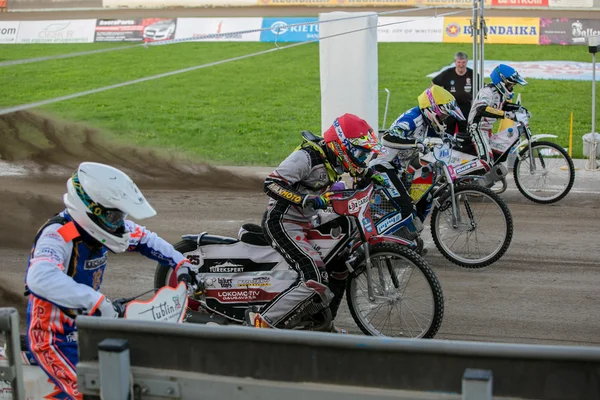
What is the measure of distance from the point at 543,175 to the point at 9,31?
23194 millimetres

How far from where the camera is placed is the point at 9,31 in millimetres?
30922

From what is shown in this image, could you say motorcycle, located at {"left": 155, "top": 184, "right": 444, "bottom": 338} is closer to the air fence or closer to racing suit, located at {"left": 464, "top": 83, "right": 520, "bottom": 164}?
the air fence

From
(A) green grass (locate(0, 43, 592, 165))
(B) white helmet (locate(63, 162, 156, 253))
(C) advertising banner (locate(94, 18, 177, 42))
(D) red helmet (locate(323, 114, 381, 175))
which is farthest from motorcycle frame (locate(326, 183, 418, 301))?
(C) advertising banner (locate(94, 18, 177, 42))

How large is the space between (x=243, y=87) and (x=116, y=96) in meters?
3.46

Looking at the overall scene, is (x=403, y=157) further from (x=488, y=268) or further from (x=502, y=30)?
(x=502, y=30)

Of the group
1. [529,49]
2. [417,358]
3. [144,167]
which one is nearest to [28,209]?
[144,167]

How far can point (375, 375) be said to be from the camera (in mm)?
3717

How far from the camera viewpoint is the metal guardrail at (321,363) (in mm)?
3496

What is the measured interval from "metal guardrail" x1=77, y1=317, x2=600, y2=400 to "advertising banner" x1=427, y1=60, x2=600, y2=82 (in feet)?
68.0

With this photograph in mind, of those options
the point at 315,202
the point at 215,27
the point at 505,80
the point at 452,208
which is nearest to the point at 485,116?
the point at 505,80

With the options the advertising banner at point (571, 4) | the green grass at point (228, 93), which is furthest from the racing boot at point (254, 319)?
the advertising banner at point (571, 4)

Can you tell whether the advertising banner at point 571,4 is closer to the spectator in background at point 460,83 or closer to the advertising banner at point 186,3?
the advertising banner at point 186,3

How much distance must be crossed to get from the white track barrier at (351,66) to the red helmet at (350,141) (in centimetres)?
718

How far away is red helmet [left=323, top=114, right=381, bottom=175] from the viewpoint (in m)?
7.21
